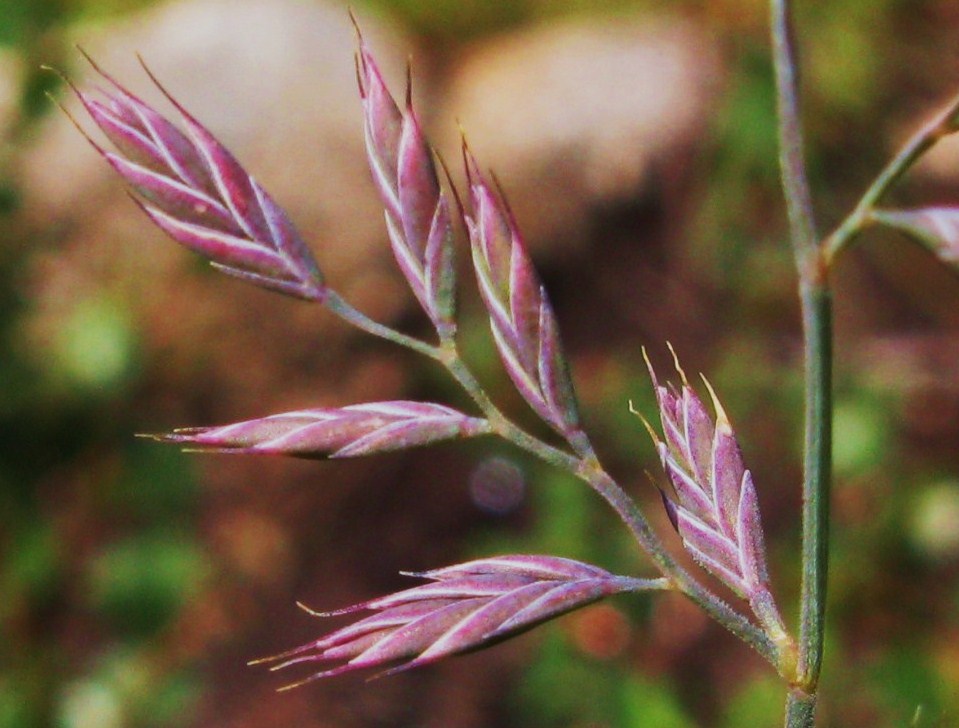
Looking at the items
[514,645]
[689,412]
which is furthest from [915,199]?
[689,412]

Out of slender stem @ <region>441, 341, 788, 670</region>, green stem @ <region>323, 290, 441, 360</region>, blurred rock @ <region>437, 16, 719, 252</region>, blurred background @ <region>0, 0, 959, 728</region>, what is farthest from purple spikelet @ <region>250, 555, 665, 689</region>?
blurred rock @ <region>437, 16, 719, 252</region>

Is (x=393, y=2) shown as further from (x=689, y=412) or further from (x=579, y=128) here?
(x=689, y=412)

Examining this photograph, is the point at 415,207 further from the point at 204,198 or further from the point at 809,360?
the point at 809,360

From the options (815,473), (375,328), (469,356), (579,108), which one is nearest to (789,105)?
(815,473)

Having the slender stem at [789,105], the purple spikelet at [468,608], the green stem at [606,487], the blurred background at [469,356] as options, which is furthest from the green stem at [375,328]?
the blurred background at [469,356]

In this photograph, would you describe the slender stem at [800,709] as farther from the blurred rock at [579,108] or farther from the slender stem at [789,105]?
the blurred rock at [579,108]

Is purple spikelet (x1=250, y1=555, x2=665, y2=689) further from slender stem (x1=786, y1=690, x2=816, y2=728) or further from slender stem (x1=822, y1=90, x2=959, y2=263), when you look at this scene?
slender stem (x1=822, y1=90, x2=959, y2=263)
